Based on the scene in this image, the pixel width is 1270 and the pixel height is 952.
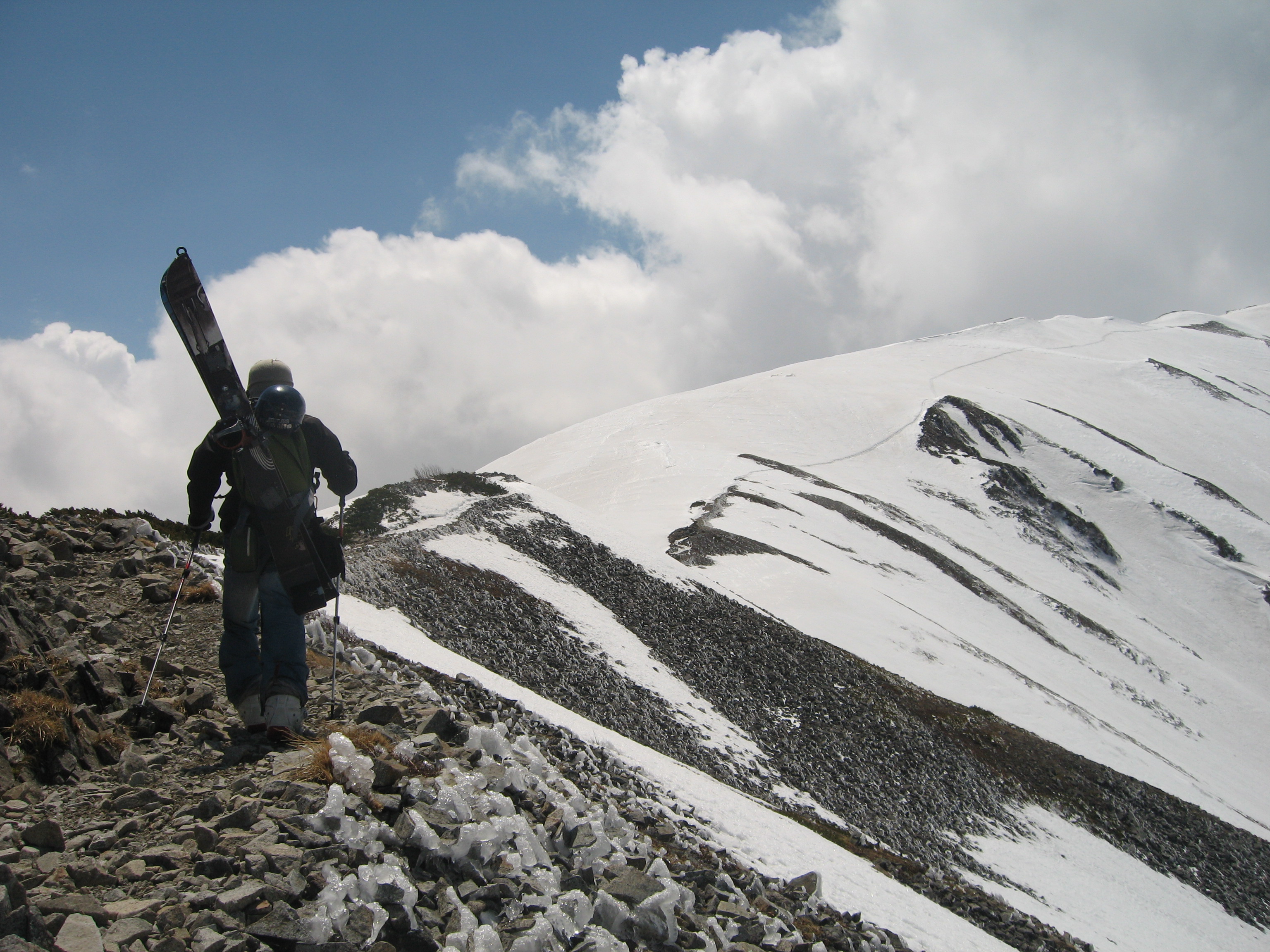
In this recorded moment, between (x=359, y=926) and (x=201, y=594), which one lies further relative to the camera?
(x=201, y=594)

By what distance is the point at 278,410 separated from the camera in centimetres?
698

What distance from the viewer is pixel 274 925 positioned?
169 inches

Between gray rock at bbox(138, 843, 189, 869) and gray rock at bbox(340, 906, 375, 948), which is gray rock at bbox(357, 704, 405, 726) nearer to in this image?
gray rock at bbox(138, 843, 189, 869)

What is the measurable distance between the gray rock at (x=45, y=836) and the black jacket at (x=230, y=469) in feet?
9.48

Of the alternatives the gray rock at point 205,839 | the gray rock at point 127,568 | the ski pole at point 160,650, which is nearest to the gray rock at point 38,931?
the gray rock at point 205,839

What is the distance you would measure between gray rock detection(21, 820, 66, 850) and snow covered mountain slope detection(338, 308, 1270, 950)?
14050 mm

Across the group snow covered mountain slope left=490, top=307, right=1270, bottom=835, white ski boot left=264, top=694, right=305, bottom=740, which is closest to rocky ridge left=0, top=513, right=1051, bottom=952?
white ski boot left=264, top=694, right=305, bottom=740

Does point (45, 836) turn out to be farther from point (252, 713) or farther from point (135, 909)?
point (252, 713)

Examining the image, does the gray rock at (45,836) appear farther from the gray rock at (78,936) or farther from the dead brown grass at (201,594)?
the dead brown grass at (201,594)

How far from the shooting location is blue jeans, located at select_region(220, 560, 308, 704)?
22.3ft

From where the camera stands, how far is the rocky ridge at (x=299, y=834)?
4.36 m

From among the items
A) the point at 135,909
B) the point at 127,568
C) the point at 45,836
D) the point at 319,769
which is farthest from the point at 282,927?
the point at 127,568

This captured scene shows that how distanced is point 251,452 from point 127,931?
13.3 ft

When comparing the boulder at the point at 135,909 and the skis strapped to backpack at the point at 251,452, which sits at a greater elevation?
the skis strapped to backpack at the point at 251,452
